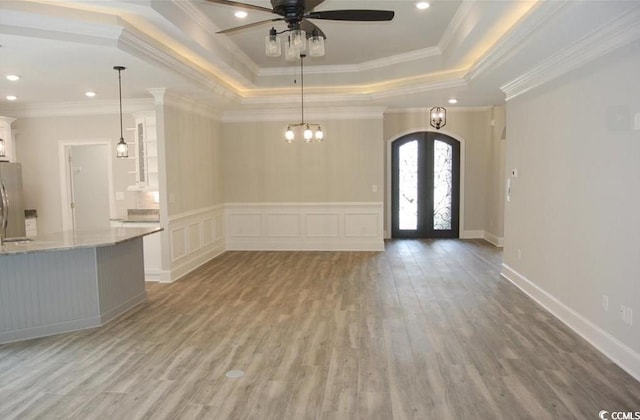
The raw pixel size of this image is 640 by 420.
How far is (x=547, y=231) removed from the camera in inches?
193

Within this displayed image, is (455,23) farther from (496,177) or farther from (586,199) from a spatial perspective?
(496,177)

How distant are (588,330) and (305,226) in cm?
550

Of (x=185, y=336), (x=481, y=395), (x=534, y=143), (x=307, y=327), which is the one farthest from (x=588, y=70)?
(x=185, y=336)

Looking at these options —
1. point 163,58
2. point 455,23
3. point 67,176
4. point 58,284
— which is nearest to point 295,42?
point 163,58

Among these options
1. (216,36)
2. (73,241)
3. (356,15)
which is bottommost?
(73,241)

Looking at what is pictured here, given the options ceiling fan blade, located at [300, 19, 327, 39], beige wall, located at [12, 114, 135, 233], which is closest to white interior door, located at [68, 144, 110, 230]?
beige wall, located at [12, 114, 135, 233]

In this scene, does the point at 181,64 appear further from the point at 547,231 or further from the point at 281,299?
the point at 547,231

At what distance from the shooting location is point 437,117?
905 centimetres

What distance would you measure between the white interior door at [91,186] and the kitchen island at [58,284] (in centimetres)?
344

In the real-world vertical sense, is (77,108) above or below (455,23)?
below

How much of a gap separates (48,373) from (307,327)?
2.26m

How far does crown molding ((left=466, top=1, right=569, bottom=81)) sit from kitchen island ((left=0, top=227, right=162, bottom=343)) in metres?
4.28

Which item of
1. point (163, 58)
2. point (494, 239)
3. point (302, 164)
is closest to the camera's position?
point (163, 58)

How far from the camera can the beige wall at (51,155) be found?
695cm
